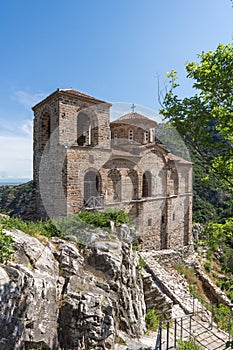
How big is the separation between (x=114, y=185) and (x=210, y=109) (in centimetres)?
857

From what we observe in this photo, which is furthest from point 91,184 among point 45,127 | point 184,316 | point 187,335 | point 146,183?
point 187,335

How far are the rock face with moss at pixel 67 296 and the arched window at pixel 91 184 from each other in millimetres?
4504

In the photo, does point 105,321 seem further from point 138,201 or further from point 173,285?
point 138,201

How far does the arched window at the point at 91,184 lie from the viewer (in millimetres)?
13078

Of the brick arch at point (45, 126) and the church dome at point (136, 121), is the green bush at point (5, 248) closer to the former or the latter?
the brick arch at point (45, 126)

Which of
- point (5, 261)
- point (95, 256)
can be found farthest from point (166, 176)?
point (5, 261)

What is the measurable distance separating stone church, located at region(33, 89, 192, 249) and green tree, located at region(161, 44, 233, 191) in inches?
242

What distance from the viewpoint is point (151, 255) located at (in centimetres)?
1370

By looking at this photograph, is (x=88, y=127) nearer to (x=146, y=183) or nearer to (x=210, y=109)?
(x=146, y=183)

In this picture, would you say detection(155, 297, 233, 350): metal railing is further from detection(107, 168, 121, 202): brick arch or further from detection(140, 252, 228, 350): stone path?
detection(107, 168, 121, 202): brick arch

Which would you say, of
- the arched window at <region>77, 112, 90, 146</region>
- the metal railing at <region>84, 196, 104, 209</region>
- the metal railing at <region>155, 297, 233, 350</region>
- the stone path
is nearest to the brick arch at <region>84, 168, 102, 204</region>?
A: the metal railing at <region>84, 196, 104, 209</region>

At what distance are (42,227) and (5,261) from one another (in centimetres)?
293

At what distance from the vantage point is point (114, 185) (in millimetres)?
14219

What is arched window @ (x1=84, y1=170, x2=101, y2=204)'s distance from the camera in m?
13.1
